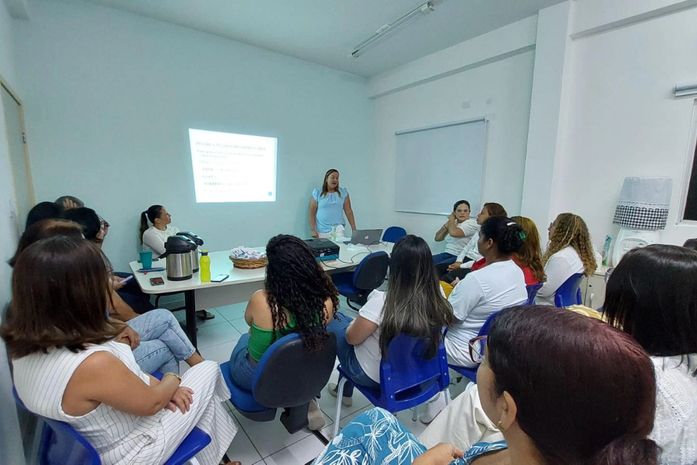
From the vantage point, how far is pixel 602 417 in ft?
1.56

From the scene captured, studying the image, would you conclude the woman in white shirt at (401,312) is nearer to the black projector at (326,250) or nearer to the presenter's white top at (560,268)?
the presenter's white top at (560,268)

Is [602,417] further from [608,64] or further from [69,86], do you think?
[69,86]

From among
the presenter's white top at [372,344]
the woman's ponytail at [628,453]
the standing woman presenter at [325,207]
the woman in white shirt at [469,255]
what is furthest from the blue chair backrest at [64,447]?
the standing woman presenter at [325,207]

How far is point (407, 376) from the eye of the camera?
1.46 m

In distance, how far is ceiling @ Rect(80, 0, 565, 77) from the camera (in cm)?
297

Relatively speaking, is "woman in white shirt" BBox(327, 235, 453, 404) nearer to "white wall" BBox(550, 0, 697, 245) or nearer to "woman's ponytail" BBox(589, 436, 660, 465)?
"woman's ponytail" BBox(589, 436, 660, 465)

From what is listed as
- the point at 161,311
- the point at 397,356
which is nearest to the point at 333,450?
the point at 397,356

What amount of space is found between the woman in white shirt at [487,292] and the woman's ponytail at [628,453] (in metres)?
1.19

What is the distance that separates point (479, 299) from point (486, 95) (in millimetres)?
3033

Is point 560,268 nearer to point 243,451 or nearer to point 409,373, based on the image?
point 409,373

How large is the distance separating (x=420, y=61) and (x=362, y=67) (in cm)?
85

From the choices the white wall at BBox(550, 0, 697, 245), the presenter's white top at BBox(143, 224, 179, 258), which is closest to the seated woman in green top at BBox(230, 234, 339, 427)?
the presenter's white top at BBox(143, 224, 179, 258)

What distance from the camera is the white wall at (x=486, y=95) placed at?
339 cm

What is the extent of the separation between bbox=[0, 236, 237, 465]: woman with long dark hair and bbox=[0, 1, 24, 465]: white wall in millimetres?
382
